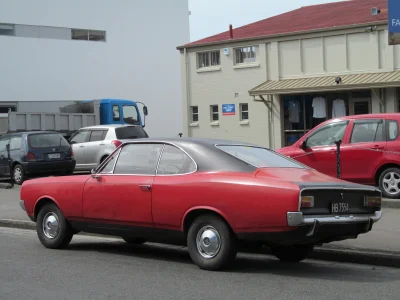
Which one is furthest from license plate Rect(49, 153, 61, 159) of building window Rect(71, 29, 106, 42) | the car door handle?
building window Rect(71, 29, 106, 42)

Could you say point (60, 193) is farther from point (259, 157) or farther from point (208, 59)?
point (208, 59)

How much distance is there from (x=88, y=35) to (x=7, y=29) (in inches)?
235

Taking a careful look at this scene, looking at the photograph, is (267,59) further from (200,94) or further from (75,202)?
(75,202)

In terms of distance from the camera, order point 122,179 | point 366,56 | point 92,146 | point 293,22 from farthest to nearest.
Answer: point 293,22
point 366,56
point 92,146
point 122,179

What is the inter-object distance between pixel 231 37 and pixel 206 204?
24.6 metres

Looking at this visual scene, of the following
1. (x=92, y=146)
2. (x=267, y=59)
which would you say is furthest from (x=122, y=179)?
(x=267, y=59)

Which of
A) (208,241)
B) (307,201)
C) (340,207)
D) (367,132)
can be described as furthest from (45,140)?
(307,201)

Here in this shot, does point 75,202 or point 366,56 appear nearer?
point 75,202

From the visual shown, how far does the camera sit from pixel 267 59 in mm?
29438

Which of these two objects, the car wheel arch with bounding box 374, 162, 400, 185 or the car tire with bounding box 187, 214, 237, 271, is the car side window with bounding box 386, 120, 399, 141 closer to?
the car wheel arch with bounding box 374, 162, 400, 185

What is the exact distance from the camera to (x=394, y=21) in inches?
531

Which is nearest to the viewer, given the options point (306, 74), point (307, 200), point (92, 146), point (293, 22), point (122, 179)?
point (307, 200)

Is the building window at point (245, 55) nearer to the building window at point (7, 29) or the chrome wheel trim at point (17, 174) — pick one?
the chrome wheel trim at point (17, 174)

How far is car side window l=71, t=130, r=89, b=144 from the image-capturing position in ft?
71.2
